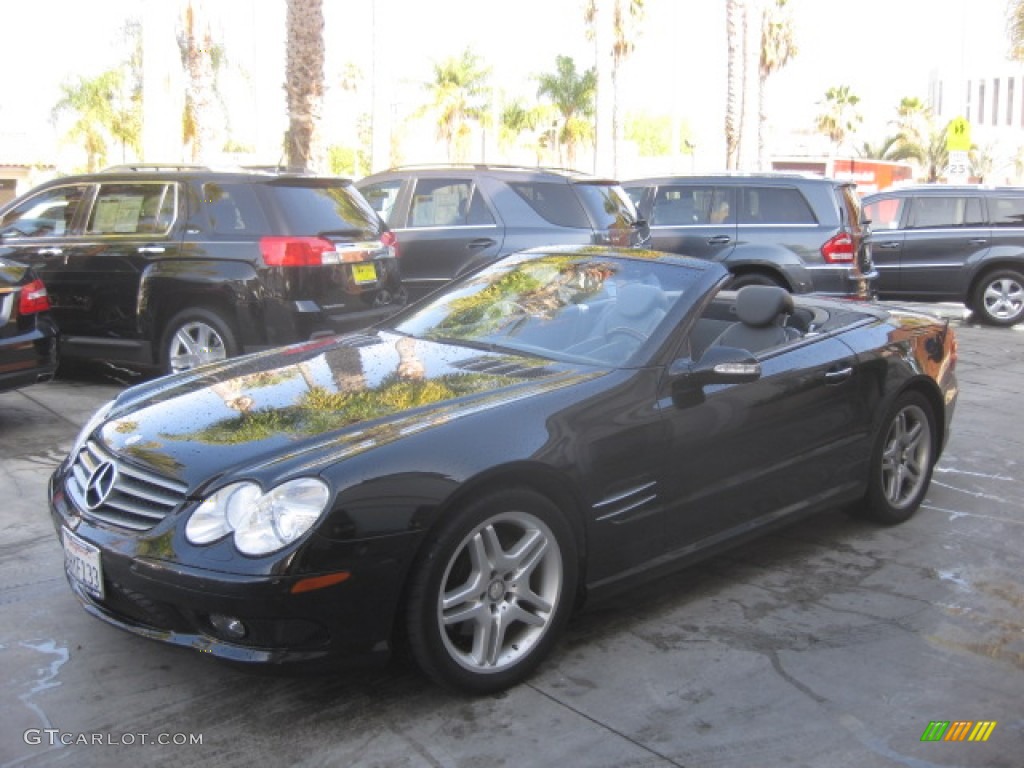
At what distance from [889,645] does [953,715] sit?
0.53 m

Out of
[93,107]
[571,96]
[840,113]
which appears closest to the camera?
[93,107]

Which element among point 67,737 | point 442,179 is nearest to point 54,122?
point 442,179

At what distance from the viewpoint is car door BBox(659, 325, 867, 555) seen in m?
4.21

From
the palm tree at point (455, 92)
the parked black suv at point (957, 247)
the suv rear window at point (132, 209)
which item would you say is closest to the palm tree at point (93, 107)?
the palm tree at point (455, 92)

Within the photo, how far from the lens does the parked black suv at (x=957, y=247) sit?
1447 centimetres

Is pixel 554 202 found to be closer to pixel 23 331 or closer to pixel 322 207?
pixel 322 207

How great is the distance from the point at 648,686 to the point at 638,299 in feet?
5.44

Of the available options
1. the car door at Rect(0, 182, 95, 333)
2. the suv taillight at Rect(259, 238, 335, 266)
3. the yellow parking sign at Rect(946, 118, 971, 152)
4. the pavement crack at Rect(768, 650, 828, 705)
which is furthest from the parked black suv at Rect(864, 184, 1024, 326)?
the pavement crack at Rect(768, 650, 828, 705)

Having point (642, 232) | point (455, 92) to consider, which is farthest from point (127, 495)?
point (455, 92)

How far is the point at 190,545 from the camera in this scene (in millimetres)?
3287

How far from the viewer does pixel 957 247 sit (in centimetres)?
1464

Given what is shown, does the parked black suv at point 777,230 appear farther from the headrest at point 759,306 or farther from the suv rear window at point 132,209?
the headrest at point 759,306

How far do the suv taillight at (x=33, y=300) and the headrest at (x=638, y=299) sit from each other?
4.14m

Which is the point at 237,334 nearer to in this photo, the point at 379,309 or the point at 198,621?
the point at 379,309
